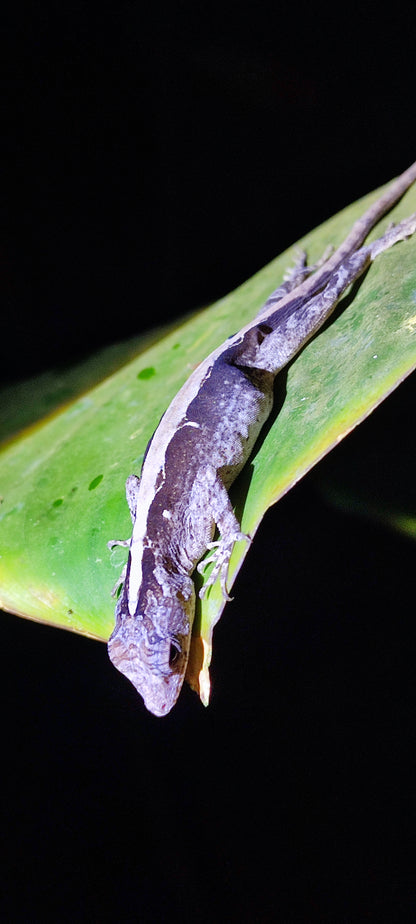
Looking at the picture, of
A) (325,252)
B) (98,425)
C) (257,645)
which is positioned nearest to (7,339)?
(98,425)

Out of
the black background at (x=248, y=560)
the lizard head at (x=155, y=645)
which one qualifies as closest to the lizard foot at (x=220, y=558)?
the lizard head at (x=155, y=645)

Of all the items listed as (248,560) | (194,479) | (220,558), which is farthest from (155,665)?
(248,560)

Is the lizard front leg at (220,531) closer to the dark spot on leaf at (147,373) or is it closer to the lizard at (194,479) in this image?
the lizard at (194,479)

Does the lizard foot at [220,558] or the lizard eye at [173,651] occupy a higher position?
the lizard foot at [220,558]

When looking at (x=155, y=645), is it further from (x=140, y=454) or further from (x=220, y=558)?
(x=140, y=454)

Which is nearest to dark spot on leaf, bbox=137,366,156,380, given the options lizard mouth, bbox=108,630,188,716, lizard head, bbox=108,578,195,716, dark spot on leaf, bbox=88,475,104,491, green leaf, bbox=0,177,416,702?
green leaf, bbox=0,177,416,702
